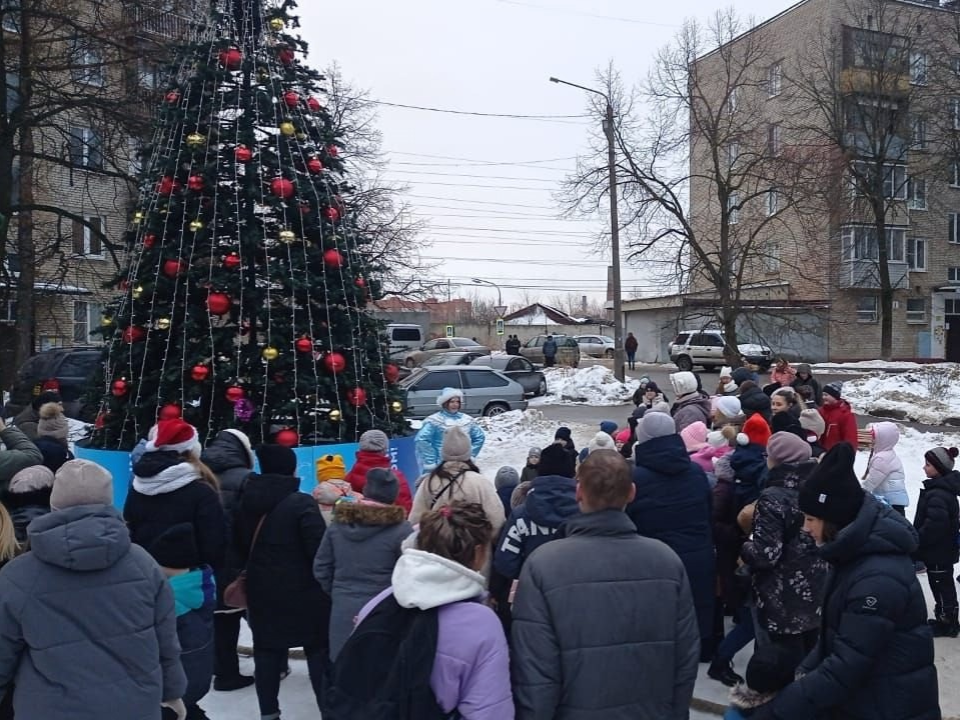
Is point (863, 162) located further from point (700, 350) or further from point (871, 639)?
point (871, 639)

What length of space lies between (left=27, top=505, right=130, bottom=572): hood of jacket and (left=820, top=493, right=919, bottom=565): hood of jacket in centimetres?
271

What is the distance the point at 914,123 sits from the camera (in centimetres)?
3872

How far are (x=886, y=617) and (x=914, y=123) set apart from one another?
138ft

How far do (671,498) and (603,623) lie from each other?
2040 mm

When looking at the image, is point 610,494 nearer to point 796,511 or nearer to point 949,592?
point 796,511

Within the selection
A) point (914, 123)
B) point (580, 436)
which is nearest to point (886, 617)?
point (580, 436)

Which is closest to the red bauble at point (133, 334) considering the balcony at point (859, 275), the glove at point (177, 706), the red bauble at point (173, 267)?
the red bauble at point (173, 267)

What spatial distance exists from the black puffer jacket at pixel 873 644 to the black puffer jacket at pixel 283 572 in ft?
8.61

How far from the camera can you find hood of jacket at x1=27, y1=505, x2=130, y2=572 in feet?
10.3

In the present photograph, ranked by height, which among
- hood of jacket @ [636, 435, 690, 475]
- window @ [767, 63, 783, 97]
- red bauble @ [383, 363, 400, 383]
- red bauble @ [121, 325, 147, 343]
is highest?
window @ [767, 63, 783, 97]

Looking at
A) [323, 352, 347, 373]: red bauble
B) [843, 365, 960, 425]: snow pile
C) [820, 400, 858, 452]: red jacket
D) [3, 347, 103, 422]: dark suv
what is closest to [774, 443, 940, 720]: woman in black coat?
[820, 400, 858, 452]: red jacket

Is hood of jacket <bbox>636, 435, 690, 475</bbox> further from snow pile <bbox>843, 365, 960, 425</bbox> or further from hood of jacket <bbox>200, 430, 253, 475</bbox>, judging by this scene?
snow pile <bbox>843, 365, 960, 425</bbox>

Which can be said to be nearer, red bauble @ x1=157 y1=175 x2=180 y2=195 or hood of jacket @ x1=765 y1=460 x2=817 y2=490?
hood of jacket @ x1=765 y1=460 x2=817 y2=490

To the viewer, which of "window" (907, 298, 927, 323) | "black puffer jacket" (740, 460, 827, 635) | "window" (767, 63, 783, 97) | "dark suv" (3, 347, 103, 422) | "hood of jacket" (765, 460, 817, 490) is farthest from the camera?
"window" (907, 298, 927, 323)
